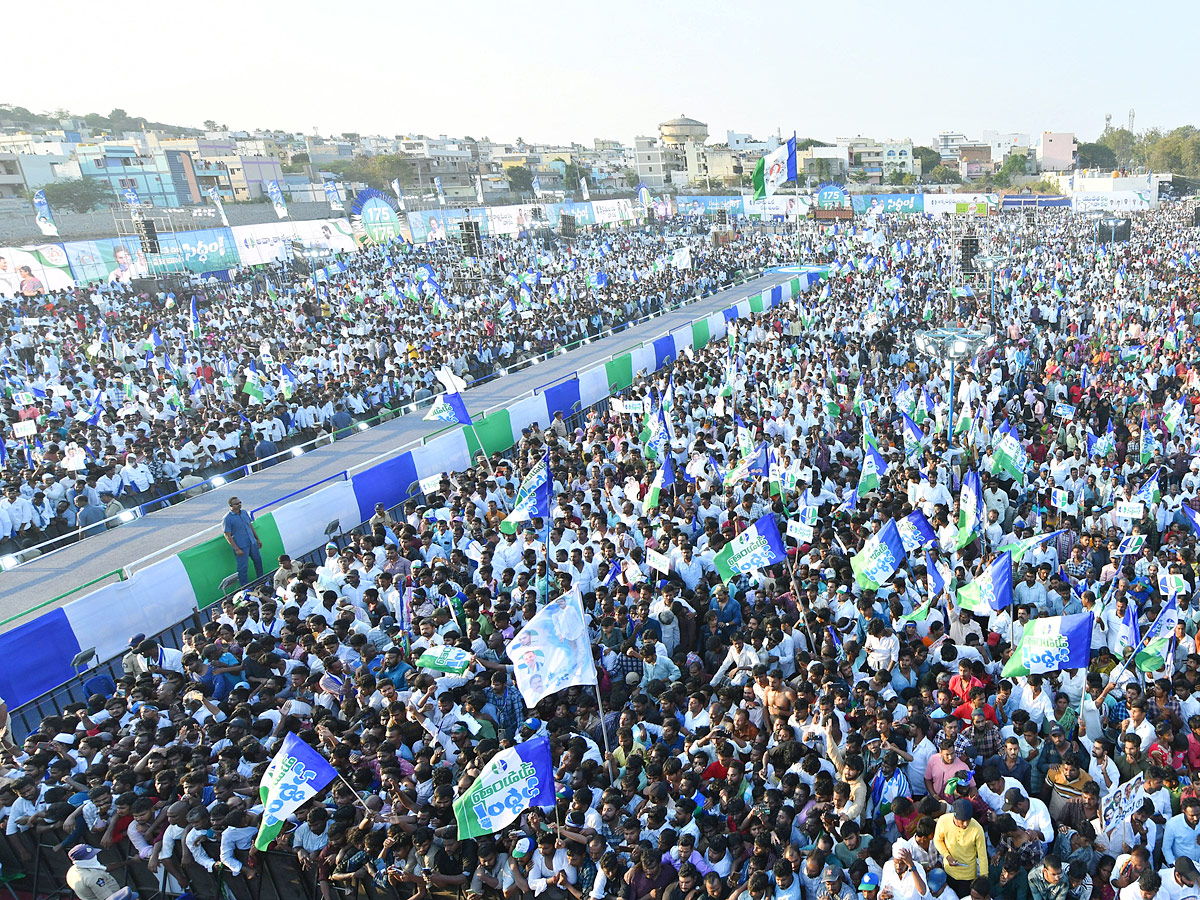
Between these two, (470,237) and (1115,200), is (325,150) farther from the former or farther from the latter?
(1115,200)

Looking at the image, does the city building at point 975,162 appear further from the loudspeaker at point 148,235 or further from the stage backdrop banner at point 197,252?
the loudspeaker at point 148,235

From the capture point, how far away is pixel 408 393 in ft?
64.9

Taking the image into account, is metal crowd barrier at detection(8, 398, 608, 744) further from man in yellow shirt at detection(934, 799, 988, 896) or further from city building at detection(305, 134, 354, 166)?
city building at detection(305, 134, 354, 166)

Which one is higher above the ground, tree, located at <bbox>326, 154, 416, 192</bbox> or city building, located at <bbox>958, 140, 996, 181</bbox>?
tree, located at <bbox>326, 154, 416, 192</bbox>

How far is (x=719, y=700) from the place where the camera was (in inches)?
246

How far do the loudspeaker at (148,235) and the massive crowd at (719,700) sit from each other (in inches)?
1001

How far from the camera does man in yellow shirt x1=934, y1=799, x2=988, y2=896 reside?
4.59 metres

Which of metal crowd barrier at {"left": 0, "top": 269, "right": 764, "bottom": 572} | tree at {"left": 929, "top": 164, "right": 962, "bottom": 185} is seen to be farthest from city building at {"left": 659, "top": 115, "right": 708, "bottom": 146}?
metal crowd barrier at {"left": 0, "top": 269, "right": 764, "bottom": 572}

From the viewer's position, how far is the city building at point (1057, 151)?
325 feet

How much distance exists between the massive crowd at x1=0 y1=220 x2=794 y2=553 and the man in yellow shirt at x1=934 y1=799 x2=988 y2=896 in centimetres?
1241

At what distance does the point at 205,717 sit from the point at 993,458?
31.2 feet

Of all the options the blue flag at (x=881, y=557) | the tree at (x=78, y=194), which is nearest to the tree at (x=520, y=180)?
the tree at (x=78, y=194)

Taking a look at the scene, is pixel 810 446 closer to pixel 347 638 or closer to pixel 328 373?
pixel 347 638


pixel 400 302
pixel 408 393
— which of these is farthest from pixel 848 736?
pixel 400 302
